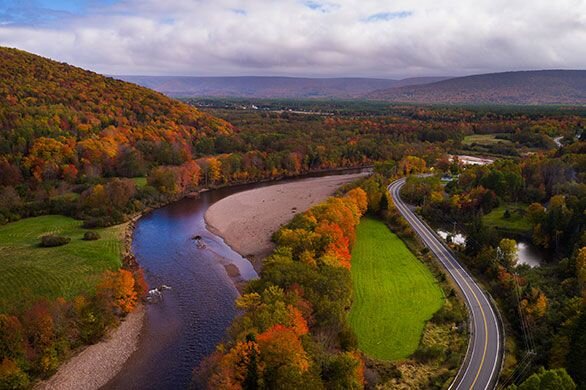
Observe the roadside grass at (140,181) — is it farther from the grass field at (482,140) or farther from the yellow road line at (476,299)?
the grass field at (482,140)

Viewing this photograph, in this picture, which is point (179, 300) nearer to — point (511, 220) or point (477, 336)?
point (477, 336)

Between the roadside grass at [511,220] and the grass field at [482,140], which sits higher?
the grass field at [482,140]

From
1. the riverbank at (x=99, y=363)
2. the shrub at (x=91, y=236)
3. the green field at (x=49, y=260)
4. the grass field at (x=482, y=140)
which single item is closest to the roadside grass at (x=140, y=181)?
the green field at (x=49, y=260)

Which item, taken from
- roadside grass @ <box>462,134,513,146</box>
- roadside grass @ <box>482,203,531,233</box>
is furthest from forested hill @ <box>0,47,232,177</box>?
roadside grass @ <box>462,134,513,146</box>

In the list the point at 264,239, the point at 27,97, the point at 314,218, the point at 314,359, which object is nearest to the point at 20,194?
the point at 27,97

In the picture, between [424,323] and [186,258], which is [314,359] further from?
[186,258]

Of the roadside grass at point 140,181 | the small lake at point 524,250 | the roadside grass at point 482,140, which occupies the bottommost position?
the small lake at point 524,250
